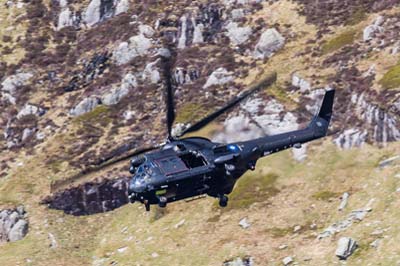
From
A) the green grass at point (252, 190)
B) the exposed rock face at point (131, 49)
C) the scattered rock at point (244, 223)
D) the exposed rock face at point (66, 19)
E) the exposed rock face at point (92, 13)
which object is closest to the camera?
the scattered rock at point (244, 223)

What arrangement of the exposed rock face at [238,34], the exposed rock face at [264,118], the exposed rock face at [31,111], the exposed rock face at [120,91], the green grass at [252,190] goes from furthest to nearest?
the exposed rock face at [238,34], the exposed rock face at [31,111], the exposed rock face at [120,91], the exposed rock face at [264,118], the green grass at [252,190]

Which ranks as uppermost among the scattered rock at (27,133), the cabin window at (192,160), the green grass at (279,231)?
the cabin window at (192,160)

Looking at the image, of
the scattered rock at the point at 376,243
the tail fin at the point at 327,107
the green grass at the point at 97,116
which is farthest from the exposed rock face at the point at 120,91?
the tail fin at the point at 327,107

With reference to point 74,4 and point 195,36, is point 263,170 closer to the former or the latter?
point 195,36

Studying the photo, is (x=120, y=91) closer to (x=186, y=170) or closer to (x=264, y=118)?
(x=264, y=118)

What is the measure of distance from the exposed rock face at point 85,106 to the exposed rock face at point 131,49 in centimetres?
735

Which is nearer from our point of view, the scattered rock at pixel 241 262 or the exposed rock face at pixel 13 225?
the scattered rock at pixel 241 262

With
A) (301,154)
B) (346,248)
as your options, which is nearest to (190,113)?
(301,154)

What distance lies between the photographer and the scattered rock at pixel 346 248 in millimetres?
54406

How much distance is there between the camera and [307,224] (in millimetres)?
60625

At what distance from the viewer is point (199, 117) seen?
3100 inches

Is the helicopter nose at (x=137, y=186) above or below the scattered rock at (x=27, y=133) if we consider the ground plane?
above

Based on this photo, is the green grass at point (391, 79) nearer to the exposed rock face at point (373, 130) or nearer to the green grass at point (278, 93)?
the exposed rock face at point (373, 130)

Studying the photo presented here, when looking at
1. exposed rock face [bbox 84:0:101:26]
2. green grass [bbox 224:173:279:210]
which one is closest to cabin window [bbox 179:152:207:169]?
green grass [bbox 224:173:279:210]
